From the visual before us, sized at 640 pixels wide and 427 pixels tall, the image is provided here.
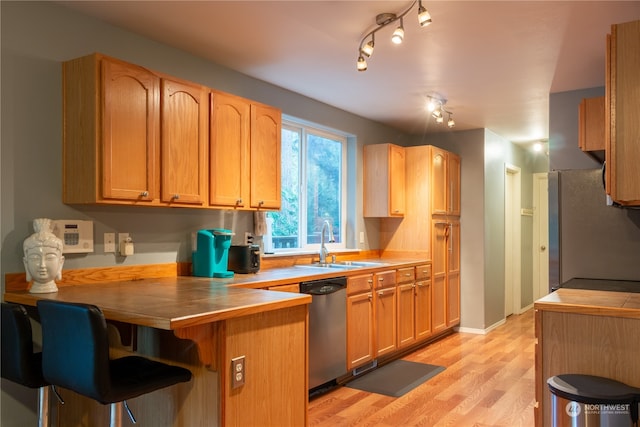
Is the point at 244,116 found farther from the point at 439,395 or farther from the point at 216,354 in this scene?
the point at 439,395

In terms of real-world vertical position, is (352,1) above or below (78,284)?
above

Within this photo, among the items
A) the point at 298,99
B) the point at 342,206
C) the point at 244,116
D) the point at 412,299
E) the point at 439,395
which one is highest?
the point at 298,99

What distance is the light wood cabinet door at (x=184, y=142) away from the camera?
2.78m

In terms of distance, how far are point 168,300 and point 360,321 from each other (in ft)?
7.10

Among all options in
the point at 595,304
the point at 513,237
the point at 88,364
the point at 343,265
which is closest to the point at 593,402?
the point at 595,304

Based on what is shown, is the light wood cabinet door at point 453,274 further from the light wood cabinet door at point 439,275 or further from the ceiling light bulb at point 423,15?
the ceiling light bulb at point 423,15

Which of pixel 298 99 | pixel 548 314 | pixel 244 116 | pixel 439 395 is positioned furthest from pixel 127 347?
pixel 298 99

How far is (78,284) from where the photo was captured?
8.54ft

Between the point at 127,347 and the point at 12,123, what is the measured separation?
124cm

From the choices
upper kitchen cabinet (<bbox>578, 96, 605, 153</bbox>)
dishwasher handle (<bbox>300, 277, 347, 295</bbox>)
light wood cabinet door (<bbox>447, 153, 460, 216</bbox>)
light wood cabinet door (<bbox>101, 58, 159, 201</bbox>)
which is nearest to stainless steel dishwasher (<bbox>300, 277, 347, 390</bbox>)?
dishwasher handle (<bbox>300, 277, 347, 295</bbox>)

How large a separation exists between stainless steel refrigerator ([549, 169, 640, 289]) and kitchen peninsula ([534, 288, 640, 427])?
1372 mm

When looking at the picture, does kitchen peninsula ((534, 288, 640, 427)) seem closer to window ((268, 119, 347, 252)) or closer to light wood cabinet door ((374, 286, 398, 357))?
light wood cabinet door ((374, 286, 398, 357))

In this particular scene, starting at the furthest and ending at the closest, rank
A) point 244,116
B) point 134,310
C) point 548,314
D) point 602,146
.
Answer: point 244,116, point 602,146, point 548,314, point 134,310

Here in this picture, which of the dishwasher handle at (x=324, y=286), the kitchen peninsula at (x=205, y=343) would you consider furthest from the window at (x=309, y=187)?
the kitchen peninsula at (x=205, y=343)
